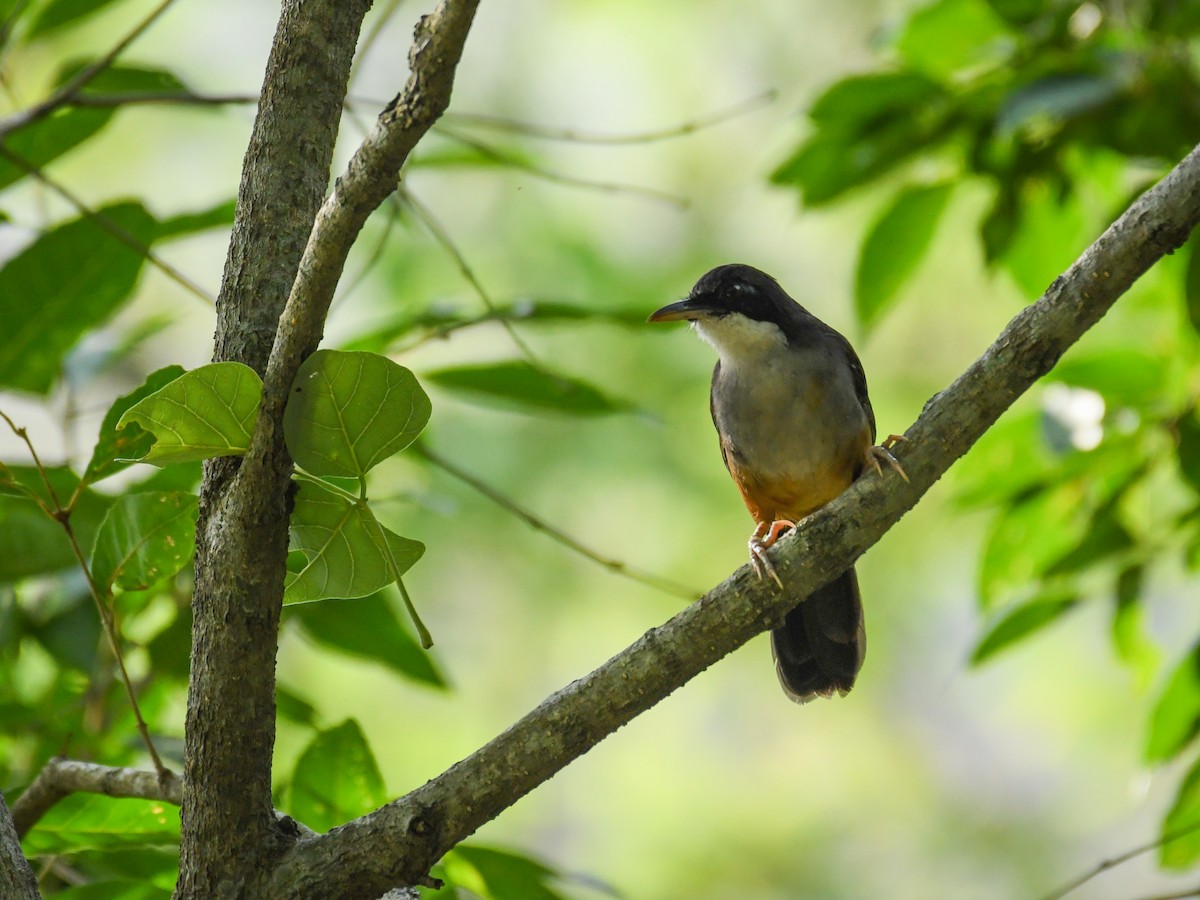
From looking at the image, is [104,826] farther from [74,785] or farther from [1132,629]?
[1132,629]

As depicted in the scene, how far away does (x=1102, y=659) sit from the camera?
29.2 ft

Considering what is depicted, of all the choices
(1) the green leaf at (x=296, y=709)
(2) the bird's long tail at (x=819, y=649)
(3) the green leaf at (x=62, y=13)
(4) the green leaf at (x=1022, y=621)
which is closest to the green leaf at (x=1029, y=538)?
(4) the green leaf at (x=1022, y=621)

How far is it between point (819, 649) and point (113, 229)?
2.21 meters

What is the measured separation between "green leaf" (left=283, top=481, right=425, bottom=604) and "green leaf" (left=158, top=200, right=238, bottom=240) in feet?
4.09

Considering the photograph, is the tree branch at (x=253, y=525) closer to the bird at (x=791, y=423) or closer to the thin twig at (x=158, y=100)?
the thin twig at (x=158, y=100)

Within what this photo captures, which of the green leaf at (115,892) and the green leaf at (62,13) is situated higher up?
the green leaf at (62,13)

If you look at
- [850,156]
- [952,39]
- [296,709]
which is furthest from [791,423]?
[296,709]

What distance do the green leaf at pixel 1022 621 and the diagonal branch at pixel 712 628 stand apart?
165 cm

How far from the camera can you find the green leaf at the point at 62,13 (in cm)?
282

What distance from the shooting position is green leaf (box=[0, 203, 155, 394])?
246 centimetres

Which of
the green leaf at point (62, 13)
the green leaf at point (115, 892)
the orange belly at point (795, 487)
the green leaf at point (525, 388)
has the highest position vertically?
the green leaf at point (62, 13)

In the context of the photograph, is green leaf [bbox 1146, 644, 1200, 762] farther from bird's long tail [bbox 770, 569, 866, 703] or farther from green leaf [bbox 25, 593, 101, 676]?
green leaf [bbox 25, 593, 101, 676]

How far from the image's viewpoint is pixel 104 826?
2.07 m

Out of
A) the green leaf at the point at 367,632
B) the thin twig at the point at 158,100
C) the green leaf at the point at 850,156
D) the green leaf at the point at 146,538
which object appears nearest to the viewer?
the green leaf at the point at 146,538
